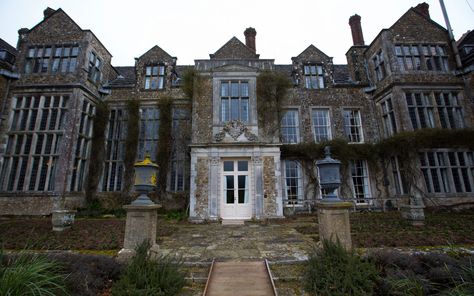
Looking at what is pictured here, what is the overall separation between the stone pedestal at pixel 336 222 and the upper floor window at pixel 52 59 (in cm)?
1534

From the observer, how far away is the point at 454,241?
5383 mm

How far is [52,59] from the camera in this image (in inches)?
509

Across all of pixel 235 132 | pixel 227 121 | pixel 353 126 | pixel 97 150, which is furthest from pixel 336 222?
pixel 97 150

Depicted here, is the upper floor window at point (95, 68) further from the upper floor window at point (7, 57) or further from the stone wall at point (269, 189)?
the stone wall at point (269, 189)

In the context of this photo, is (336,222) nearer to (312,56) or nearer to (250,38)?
(312,56)

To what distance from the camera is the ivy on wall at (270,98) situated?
1122 centimetres

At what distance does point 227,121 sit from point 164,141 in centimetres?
474

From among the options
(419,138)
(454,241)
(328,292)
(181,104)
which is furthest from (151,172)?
(419,138)

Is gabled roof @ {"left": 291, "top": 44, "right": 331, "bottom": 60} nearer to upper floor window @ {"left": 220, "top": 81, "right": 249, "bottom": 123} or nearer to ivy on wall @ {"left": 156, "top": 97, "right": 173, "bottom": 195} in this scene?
upper floor window @ {"left": 220, "top": 81, "right": 249, "bottom": 123}

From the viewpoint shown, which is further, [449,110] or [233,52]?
[233,52]

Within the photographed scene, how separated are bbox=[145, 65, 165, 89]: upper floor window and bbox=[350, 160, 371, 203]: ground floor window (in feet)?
43.7

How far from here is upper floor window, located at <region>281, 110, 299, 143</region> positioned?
13.4 metres

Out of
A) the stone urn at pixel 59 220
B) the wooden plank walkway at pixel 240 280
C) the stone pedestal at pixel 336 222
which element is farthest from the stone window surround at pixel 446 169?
the stone urn at pixel 59 220

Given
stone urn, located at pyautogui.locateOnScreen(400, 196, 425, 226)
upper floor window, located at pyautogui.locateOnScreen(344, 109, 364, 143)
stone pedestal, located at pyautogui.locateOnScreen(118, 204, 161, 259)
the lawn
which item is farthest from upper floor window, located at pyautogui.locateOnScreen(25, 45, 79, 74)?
stone urn, located at pyautogui.locateOnScreen(400, 196, 425, 226)
